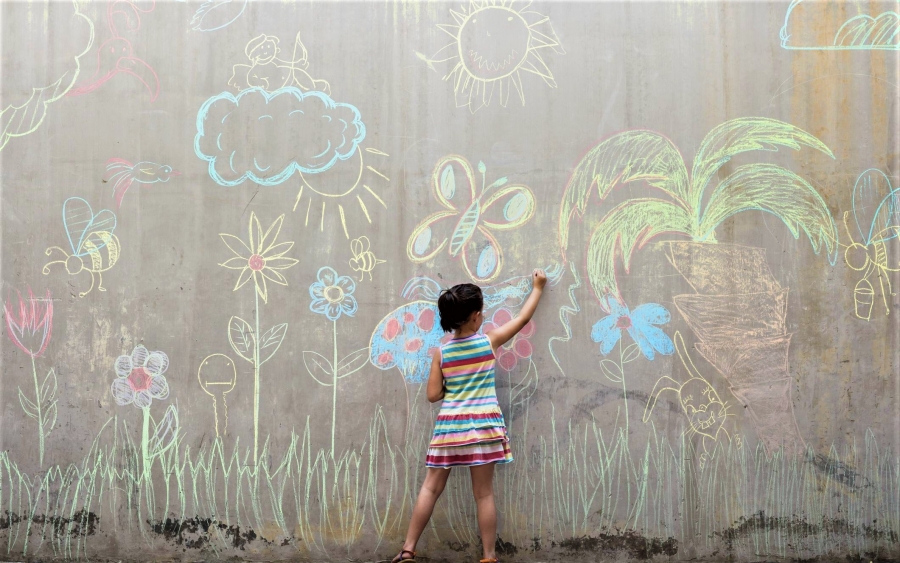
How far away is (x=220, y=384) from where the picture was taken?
361 cm

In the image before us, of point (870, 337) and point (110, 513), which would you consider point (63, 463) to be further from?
point (870, 337)

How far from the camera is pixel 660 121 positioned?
3586mm

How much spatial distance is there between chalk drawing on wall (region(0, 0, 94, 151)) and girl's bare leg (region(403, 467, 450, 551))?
2.89 meters

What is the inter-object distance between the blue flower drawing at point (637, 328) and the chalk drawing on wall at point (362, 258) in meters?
1.24

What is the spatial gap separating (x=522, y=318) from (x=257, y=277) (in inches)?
57.2

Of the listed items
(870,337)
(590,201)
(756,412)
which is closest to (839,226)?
(870,337)

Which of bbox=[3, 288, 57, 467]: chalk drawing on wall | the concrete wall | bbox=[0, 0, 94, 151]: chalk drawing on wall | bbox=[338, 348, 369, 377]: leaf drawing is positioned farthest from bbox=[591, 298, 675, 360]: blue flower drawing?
bbox=[0, 0, 94, 151]: chalk drawing on wall

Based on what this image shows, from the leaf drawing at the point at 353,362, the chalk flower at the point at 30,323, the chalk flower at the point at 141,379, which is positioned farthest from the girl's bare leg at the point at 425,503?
the chalk flower at the point at 30,323

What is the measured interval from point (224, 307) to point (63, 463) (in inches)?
48.6

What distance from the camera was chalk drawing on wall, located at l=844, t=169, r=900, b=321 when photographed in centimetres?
357

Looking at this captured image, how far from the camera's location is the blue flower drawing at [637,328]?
11.7 ft

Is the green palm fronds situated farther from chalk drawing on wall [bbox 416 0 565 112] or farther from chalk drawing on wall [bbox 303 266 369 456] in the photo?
chalk drawing on wall [bbox 303 266 369 456]

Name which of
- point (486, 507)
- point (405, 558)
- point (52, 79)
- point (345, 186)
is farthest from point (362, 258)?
point (52, 79)

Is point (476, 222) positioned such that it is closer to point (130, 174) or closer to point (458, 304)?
point (458, 304)
